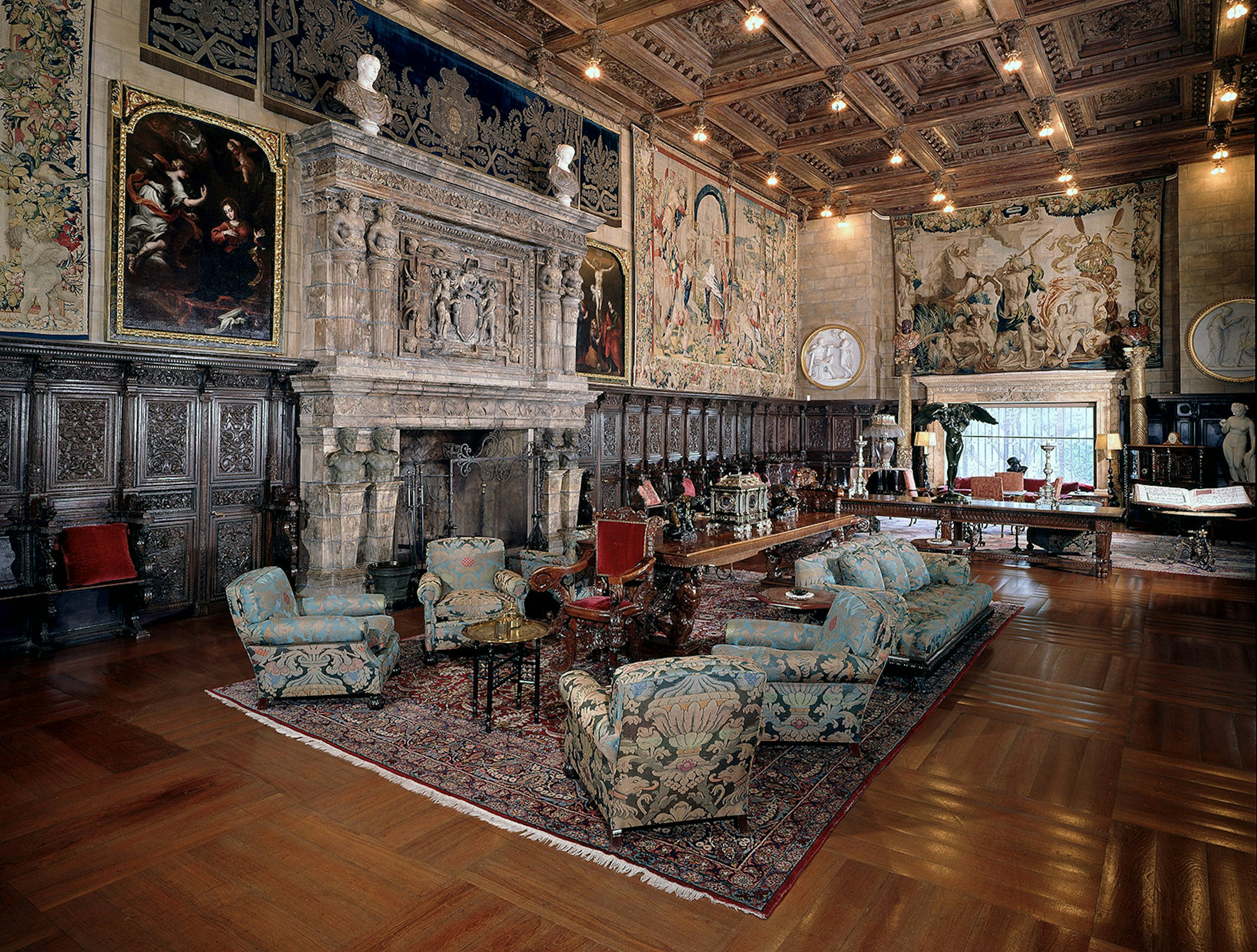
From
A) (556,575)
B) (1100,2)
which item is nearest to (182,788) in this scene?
(556,575)

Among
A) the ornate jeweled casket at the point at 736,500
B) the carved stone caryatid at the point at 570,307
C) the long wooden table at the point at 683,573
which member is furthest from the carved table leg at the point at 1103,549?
the carved stone caryatid at the point at 570,307

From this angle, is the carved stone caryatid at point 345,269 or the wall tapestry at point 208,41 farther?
the carved stone caryatid at point 345,269

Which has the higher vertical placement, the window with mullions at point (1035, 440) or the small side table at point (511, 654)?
the window with mullions at point (1035, 440)

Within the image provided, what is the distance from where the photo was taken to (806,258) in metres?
16.2

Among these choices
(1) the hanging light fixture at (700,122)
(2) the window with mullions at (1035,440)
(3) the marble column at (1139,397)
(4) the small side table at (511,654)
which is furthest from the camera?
(2) the window with mullions at (1035,440)

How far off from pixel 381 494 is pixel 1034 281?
44.1 feet

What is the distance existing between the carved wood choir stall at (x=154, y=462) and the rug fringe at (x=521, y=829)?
260cm

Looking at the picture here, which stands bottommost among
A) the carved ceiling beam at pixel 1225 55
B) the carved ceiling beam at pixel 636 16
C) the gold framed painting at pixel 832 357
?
the gold framed painting at pixel 832 357

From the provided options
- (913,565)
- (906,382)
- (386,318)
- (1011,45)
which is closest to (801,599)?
(913,565)

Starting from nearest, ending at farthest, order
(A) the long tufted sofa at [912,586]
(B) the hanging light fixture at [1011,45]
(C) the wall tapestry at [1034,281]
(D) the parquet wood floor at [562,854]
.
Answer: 1. (D) the parquet wood floor at [562,854]
2. (A) the long tufted sofa at [912,586]
3. (B) the hanging light fixture at [1011,45]
4. (C) the wall tapestry at [1034,281]

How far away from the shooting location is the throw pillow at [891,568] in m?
5.89

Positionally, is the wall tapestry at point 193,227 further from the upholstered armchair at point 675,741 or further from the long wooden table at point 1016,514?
the long wooden table at point 1016,514

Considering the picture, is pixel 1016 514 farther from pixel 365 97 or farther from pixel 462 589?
pixel 365 97

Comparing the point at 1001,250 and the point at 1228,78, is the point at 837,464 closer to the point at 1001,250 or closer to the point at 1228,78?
the point at 1001,250
